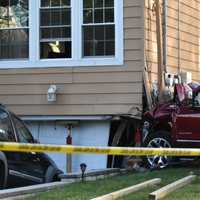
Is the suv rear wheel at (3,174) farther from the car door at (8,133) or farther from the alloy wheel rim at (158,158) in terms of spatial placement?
the alloy wheel rim at (158,158)

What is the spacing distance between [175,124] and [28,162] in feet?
13.7

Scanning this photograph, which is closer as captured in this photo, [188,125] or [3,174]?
[3,174]

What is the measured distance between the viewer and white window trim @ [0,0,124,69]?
1409cm

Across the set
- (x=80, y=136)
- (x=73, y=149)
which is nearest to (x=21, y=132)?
(x=73, y=149)

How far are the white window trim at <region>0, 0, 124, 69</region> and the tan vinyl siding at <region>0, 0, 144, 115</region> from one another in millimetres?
109

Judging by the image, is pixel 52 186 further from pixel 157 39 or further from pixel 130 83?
pixel 157 39

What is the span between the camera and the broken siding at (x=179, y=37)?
14664 millimetres

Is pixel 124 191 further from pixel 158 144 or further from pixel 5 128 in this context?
pixel 158 144

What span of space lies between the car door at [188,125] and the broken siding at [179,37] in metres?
1.86

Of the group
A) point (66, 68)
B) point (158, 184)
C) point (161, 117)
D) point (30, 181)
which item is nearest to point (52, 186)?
point (30, 181)

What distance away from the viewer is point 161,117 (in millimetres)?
13266

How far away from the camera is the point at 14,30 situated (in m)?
14.8

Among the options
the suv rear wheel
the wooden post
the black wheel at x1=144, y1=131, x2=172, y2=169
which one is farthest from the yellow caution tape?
the wooden post

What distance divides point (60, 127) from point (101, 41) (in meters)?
2.15
